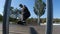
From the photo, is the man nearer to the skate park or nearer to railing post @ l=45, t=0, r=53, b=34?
the skate park

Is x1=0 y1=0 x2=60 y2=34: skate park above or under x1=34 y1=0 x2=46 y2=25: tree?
under

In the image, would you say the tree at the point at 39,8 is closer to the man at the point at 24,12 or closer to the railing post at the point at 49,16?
the man at the point at 24,12

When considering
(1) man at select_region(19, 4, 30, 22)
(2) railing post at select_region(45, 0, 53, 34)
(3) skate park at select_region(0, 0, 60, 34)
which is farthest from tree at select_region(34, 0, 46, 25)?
(2) railing post at select_region(45, 0, 53, 34)

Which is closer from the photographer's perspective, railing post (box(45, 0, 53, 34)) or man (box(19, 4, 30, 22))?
railing post (box(45, 0, 53, 34))

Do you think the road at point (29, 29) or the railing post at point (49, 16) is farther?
the road at point (29, 29)

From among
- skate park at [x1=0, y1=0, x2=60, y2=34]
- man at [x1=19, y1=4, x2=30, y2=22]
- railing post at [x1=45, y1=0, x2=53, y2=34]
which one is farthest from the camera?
man at [x1=19, y1=4, x2=30, y2=22]

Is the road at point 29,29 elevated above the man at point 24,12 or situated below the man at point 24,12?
below

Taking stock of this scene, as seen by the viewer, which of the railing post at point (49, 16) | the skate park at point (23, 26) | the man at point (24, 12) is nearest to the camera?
the railing post at point (49, 16)

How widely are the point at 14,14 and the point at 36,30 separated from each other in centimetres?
38

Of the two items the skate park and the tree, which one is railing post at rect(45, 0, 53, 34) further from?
the tree

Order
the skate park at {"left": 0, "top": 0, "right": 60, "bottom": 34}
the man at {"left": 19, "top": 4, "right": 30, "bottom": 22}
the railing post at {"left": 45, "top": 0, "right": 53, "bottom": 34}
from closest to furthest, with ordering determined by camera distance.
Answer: the railing post at {"left": 45, "top": 0, "right": 53, "bottom": 34}
the skate park at {"left": 0, "top": 0, "right": 60, "bottom": 34}
the man at {"left": 19, "top": 4, "right": 30, "bottom": 22}

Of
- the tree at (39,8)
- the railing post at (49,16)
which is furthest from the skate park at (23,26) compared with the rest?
the railing post at (49,16)

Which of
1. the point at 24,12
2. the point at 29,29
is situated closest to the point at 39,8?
the point at 24,12

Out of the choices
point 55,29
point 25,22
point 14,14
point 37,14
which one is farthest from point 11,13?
point 55,29
